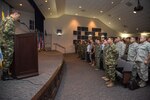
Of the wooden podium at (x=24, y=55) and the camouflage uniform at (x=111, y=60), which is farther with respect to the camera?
the camouflage uniform at (x=111, y=60)

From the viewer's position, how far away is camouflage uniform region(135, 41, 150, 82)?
14.3ft

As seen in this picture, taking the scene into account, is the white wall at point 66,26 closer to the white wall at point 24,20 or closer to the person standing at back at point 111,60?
the white wall at point 24,20

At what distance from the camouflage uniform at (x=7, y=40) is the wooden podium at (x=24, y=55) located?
0.12 metres

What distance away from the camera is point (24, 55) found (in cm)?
341

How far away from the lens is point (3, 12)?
7.89 meters

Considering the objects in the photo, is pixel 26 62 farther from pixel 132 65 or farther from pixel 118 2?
pixel 118 2

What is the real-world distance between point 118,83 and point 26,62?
2.73 m

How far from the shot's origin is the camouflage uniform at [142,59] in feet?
14.3

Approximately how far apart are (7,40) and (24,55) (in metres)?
0.44

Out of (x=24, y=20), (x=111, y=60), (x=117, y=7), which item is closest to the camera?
(x=111, y=60)

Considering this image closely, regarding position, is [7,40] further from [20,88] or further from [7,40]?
[20,88]

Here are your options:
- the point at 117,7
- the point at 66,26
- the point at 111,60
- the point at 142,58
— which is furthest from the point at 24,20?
the point at 142,58

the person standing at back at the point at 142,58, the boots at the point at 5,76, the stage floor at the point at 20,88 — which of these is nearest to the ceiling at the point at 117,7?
the person standing at back at the point at 142,58

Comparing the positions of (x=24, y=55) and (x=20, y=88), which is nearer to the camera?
(x=20, y=88)
